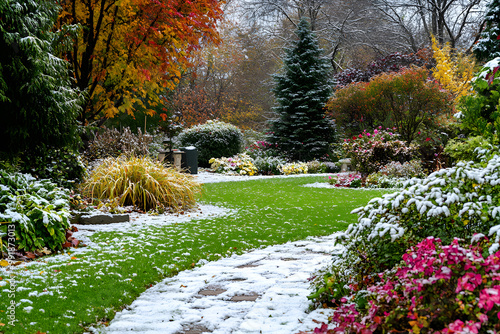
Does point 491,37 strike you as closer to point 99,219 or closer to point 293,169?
point 293,169

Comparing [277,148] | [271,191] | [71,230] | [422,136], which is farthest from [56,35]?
[277,148]

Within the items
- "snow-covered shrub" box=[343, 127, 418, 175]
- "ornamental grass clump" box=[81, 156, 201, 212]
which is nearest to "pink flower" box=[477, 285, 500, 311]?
"ornamental grass clump" box=[81, 156, 201, 212]

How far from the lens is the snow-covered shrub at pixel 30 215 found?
11.5ft

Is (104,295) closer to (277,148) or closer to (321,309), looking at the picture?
(321,309)

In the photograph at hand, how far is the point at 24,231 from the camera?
140 inches

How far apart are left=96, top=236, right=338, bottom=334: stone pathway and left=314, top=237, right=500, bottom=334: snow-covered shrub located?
46 cm

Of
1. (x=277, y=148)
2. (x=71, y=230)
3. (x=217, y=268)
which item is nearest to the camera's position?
(x=217, y=268)

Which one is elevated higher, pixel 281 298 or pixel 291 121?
pixel 291 121

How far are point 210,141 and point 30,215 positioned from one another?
12.4m

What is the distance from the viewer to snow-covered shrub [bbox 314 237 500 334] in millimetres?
1515

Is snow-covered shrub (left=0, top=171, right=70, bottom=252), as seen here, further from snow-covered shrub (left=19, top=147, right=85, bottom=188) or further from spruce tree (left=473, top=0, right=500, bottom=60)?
spruce tree (left=473, top=0, right=500, bottom=60)

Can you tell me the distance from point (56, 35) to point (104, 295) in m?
3.85

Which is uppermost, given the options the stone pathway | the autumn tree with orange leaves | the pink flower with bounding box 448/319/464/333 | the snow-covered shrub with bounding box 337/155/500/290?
the autumn tree with orange leaves

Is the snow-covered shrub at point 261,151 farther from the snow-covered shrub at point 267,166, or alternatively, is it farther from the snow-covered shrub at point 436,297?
the snow-covered shrub at point 436,297
